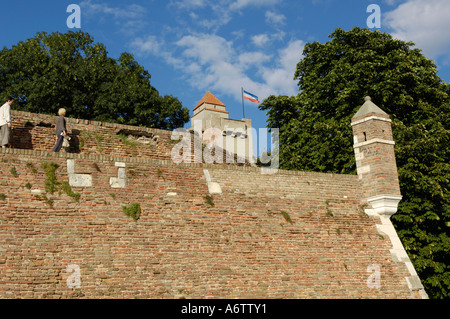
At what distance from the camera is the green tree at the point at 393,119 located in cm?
1861

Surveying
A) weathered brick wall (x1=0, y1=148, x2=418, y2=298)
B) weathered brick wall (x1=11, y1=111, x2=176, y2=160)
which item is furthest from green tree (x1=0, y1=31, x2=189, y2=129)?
weathered brick wall (x1=0, y1=148, x2=418, y2=298)

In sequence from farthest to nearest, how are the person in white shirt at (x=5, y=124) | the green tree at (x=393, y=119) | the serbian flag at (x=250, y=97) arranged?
the serbian flag at (x=250, y=97)
the green tree at (x=393, y=119)
the person in white shirt at (x=5, y=124)

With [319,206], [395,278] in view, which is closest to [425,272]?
[395,278]

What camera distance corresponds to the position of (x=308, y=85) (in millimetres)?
25328

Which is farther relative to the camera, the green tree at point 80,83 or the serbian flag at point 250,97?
the serbian flag at point 250,97

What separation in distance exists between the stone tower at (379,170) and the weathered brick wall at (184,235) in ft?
1.25

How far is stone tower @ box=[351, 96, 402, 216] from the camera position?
46.5 ft

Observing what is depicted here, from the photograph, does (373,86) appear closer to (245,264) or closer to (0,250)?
(245,264)

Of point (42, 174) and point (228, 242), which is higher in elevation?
point (42, 174)

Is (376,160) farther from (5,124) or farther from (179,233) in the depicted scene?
(5,124)

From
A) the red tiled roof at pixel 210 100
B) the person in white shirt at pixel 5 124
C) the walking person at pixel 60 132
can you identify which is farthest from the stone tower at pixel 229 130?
the person in white shirt at pixel 5 124

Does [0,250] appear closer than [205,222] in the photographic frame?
Yes

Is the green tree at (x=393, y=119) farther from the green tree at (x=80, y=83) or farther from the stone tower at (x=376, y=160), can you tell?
the green tree at (x=80, y=83)

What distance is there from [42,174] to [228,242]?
15.2ft
